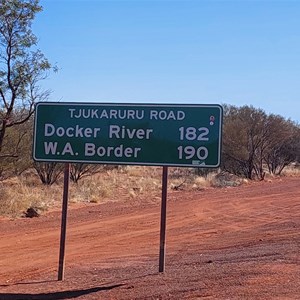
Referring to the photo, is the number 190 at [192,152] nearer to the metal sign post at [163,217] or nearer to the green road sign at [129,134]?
the green road sign at [129,134]

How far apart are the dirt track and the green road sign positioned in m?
1.68

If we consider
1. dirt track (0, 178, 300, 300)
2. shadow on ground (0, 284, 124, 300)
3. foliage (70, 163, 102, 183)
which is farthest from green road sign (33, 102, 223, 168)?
foliage (70, 163, 102, 183)

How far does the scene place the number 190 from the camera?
868cm

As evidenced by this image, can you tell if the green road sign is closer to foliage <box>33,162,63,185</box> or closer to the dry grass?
the dry grass

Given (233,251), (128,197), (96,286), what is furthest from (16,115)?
(96,286)

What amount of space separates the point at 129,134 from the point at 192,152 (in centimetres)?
94

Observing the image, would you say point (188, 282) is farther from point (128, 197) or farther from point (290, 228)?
point (128, 197)

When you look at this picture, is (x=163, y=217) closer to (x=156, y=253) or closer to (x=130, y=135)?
(x=130, y=135)

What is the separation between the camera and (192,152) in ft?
28.6

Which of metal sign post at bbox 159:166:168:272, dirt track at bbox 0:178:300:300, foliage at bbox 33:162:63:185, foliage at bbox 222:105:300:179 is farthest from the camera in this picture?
foliage at bbox 222:105:300:179

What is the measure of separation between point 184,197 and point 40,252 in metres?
14.1

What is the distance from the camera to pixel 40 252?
12.9 m

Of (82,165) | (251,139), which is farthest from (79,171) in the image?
(251,139)

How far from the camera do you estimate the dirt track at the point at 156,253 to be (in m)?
7.96
